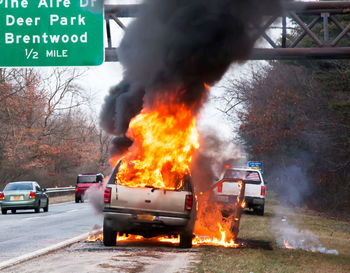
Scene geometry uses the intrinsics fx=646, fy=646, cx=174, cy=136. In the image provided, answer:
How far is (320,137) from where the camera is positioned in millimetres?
30250

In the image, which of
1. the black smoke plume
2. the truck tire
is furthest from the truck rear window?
the black smoke plume

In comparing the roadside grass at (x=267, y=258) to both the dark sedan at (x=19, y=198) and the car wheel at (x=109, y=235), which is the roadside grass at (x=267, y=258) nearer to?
the car wheel at (x=109, y=235)

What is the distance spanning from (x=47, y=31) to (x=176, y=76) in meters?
3.71

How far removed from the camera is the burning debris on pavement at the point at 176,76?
1345cm

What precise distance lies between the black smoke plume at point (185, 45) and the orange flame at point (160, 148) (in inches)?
19.5

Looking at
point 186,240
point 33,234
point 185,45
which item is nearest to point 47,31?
point 185,45

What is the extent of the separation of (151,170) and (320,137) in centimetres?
1870

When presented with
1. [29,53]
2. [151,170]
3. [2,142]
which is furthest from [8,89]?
[151,170]

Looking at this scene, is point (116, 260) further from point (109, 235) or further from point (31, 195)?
point (31, 195)

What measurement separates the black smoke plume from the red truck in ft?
82.5

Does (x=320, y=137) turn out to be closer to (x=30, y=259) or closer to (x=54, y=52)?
(x=54, y=52)

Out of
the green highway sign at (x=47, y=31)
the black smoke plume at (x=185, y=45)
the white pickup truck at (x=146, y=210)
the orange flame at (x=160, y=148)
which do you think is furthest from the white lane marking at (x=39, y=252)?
the green highway sign at (x=47, y=31)

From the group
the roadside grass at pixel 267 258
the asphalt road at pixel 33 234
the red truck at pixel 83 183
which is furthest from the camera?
the red truck at pixel 83 183

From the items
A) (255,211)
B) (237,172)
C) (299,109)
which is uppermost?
(299,109)
